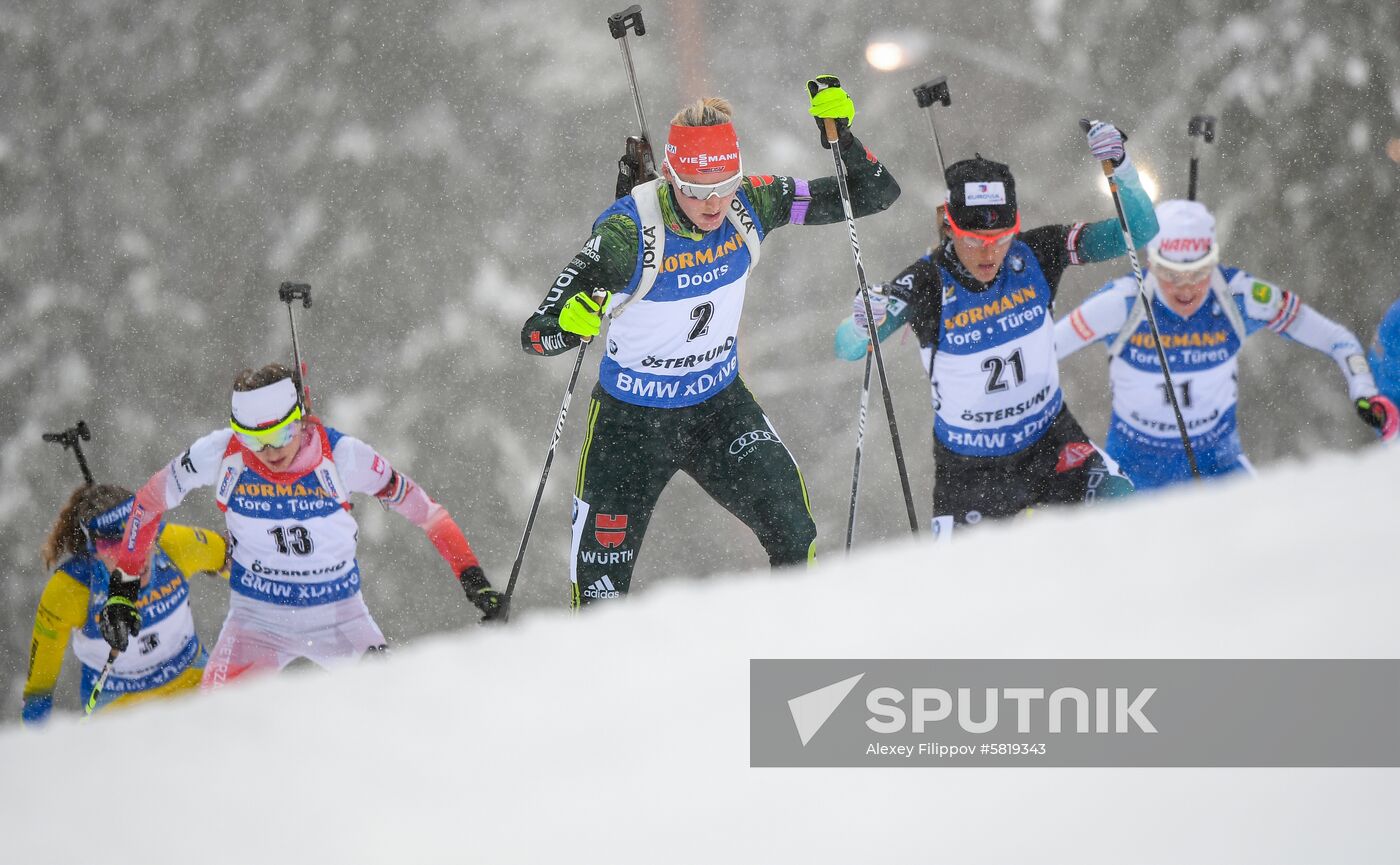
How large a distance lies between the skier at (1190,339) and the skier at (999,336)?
445mm

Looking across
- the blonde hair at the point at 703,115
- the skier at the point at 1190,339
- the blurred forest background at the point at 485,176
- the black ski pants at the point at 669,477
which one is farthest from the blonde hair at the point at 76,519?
the skier at the point at 1190,339

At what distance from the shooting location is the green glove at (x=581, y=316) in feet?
10.2

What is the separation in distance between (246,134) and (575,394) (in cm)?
212

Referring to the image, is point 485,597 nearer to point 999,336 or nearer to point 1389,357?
point 999,336

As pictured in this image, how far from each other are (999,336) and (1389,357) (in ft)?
5.67

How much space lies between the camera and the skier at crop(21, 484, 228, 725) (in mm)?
4254

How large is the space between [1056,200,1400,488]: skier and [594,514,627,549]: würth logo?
167 centimetres

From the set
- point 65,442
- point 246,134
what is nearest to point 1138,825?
point 65,442

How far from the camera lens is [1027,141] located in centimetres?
657

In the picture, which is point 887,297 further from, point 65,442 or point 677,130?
point 65,442

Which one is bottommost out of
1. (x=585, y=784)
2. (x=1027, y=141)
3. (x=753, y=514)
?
(x=585, y=784)

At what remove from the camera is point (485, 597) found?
3.68 meters

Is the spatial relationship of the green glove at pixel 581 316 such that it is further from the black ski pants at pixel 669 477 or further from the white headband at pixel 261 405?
the white headband at pixel 261 405

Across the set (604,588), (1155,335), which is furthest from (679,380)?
(1155,335)
